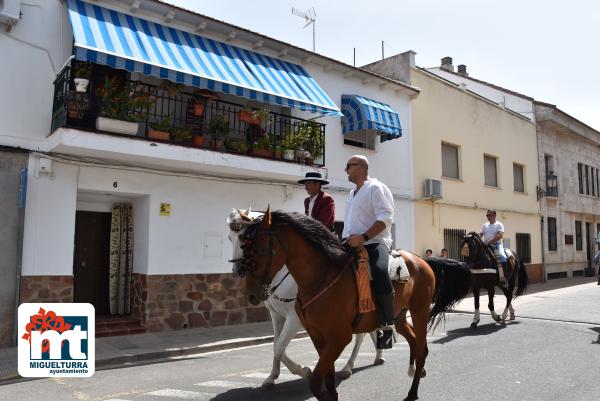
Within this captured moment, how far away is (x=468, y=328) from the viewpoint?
10.1 m

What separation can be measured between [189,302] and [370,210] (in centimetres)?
665

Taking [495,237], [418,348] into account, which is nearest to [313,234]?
[418,348]

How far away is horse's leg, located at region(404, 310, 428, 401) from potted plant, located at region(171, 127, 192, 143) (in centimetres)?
623

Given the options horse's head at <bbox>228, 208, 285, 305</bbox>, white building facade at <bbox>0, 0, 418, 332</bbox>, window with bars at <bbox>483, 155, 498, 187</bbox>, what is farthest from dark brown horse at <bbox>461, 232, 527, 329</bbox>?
window with bars at <bbox>483, 155, 498, 187</bbox>

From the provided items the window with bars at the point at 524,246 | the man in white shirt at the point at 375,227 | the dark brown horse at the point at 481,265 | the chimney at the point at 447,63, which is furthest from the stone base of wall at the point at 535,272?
the man in white shirt at the point at 375,227

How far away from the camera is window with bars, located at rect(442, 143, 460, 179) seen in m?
17.5

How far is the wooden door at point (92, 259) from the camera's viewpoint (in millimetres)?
10105

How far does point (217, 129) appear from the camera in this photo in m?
10.4

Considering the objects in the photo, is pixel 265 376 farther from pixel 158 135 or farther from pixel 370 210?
pixel 158 135

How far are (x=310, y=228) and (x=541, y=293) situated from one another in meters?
15.1

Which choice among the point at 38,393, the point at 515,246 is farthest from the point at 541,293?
the point at 38,393

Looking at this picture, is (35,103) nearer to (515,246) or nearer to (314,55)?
(314,55)

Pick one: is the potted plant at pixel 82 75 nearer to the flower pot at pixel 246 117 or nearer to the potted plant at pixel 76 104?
the potted plant at pixel 76 104

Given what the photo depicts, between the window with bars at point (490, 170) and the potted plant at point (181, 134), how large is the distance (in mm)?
13578
